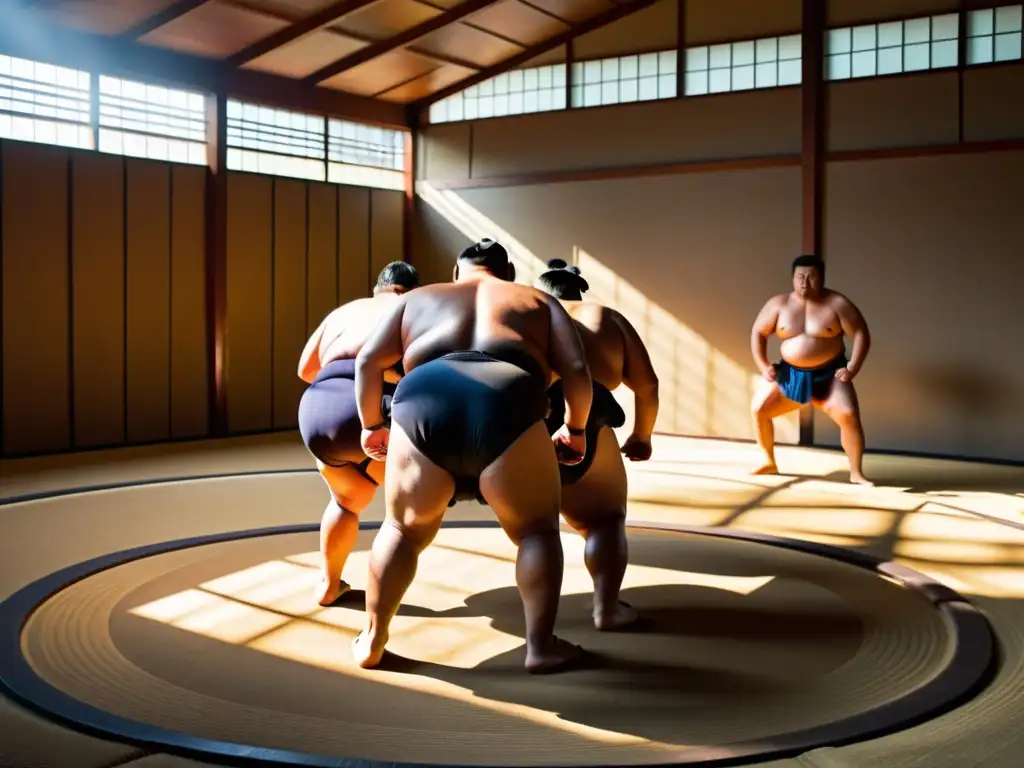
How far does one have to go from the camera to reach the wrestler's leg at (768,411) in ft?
19.9

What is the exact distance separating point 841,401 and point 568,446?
3513 millimetres

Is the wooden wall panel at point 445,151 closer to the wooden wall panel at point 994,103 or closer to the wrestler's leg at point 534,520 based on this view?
the wooden wall panel at point 994,103

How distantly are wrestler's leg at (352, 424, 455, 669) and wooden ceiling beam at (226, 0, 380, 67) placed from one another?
16.1 feet

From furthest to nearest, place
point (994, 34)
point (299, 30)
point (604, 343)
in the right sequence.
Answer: point (299, 30), point (994, 34), point (604, 343)

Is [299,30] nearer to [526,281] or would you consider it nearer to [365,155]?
[365,155]

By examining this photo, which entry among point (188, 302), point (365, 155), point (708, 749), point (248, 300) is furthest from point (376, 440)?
point (365, 155)

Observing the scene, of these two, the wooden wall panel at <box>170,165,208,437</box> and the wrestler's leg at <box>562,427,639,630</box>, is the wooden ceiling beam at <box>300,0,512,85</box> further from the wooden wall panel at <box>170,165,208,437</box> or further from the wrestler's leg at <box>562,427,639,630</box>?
the wrestler's leg at <box>562,427,639,630</box>

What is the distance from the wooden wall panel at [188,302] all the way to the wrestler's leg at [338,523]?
14.3ft

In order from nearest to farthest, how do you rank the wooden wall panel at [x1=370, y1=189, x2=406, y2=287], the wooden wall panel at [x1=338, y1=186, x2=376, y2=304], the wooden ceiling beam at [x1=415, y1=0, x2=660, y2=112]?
1. the wooden ceiling beam at [x1=415, y1=0, x2=660, y2=112]
2. the wooden wall panel at [x1=338, y1=186, x2=376, y2=304]
3. the wooden wall panel at [x1=370, y1=189, x2=406, y2=287]

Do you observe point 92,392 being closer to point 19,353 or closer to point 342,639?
point 19,353

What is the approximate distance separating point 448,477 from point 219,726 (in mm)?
730

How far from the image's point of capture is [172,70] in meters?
7.02

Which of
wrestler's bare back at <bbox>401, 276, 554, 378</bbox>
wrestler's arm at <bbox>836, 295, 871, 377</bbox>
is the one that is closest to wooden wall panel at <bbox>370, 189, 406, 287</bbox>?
wrestler's arm at <bbox>836, 295, 871, 377</bbox>

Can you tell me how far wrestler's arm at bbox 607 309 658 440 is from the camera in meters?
3.05
